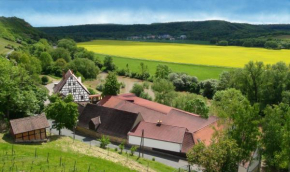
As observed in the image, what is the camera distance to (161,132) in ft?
131

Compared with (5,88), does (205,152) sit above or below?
below

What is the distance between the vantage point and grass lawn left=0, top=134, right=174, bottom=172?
81.4 feet

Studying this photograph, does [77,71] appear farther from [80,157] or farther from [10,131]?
[80,157]

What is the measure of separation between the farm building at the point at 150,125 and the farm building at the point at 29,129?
9149 mm

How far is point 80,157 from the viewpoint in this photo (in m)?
29.0

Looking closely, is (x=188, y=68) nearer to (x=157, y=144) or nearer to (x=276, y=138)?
(x=157, y=144)

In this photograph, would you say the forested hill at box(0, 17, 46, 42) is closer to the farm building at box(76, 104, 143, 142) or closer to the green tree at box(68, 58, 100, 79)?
the green tree at box(68, 58, 100, 79)

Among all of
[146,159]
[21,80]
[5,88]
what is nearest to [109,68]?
[21,80]


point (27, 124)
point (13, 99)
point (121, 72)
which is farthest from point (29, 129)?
point (121, 72)

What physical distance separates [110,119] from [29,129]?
12.5 metres

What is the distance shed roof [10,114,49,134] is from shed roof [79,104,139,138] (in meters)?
9.30

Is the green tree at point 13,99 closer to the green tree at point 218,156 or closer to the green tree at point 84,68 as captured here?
the green tree at point 218,156

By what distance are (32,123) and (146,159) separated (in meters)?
14.4

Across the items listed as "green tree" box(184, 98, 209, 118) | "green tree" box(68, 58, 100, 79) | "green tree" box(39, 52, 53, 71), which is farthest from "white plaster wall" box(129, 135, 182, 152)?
"green tree" box(39, 52, 53, 71)
